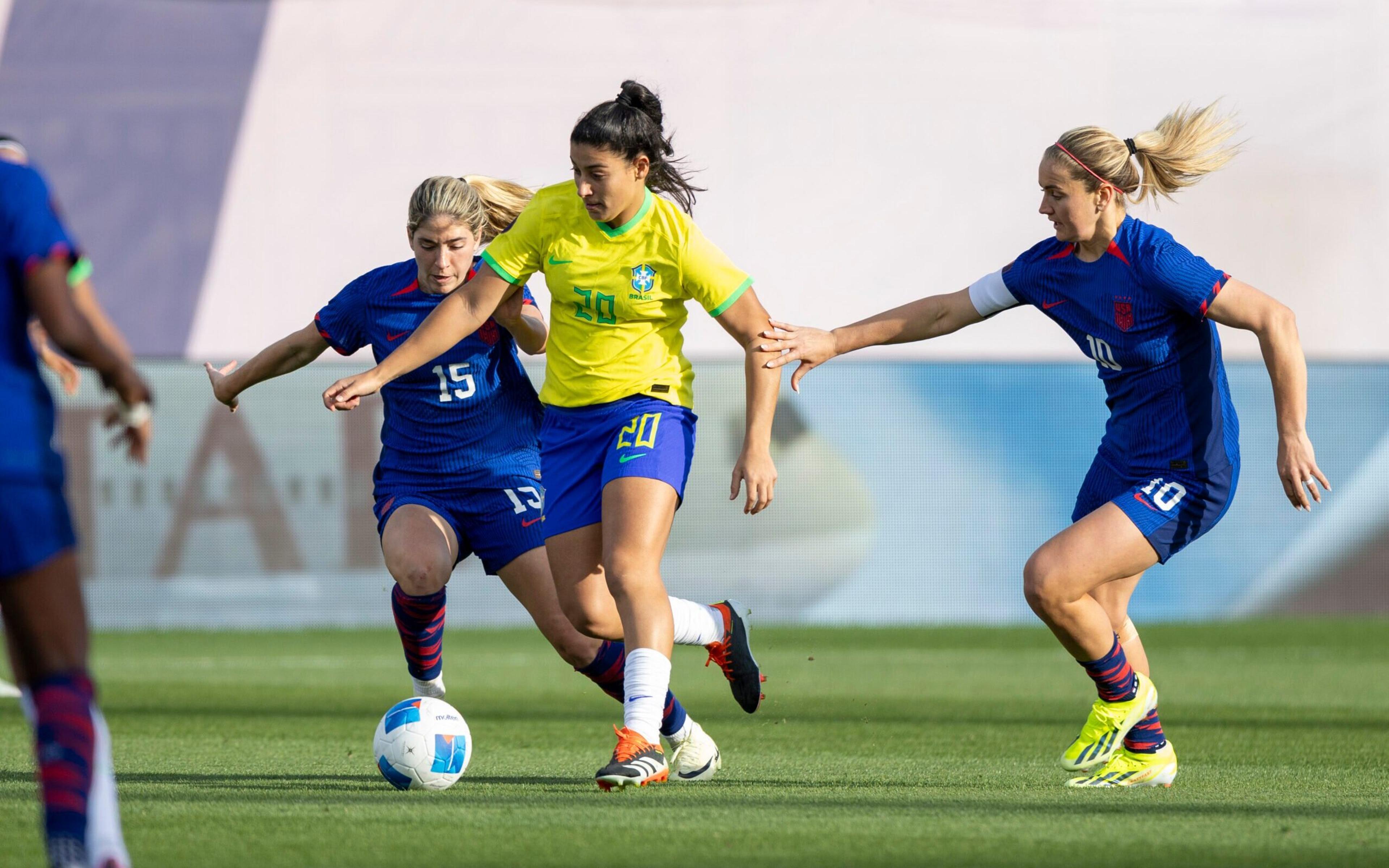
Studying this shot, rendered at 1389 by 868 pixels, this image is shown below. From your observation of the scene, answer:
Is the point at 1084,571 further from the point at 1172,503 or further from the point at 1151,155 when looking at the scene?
the point at 1151,155

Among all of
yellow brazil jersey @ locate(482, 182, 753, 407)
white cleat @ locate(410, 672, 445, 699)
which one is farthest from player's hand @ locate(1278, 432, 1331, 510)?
white cleat @ locate(410, 672, 445, 699)

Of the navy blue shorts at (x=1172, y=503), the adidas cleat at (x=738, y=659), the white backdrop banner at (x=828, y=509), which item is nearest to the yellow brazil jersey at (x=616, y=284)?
the adidas cleat at (x=738, y=659)

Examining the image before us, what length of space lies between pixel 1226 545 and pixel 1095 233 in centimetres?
1054

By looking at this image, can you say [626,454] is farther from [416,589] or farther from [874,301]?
[874,301]

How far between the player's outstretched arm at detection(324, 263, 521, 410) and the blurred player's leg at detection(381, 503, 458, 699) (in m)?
0.66

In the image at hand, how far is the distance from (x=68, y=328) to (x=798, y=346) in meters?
2.35

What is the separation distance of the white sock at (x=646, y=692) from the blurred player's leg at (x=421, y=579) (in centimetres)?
92

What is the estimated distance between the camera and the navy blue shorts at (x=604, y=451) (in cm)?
472

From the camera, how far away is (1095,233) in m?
5.01

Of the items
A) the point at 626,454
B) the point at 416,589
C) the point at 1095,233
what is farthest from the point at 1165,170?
the point at 416,589

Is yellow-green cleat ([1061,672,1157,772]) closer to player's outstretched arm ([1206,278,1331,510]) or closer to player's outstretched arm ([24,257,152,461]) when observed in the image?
player's outstretched arm ([1206,278,1331,510])

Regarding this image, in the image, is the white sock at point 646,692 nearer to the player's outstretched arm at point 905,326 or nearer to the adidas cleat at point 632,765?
the adidas cleat at point 632,765

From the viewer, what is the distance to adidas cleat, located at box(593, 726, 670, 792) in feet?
14.4

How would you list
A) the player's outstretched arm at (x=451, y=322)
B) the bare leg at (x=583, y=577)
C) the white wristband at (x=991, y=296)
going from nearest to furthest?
the player's outstretched arm at (x=451, y=322) < the bare leg at (x=583, y=577) < the white wristband at (x=991, y=296)
